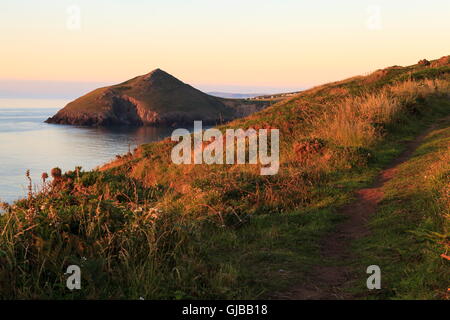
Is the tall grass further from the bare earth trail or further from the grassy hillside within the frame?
the bare earth trail

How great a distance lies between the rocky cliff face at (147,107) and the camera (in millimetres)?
99688

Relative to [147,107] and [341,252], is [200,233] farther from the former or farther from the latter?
[147,107]

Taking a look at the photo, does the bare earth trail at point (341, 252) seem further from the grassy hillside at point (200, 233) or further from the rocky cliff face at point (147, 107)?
the rocky cliff face at point (147, 107)

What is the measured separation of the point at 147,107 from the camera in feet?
338

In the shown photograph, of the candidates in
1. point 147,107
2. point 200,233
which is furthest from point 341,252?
point 147,107

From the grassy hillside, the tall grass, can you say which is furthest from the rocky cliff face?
the grassy hillside

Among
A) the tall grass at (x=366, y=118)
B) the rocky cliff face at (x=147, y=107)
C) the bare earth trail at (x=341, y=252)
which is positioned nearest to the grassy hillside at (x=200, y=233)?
the bare earth trail at (x=341, y=252)

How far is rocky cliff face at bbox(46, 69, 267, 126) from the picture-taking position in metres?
99.7

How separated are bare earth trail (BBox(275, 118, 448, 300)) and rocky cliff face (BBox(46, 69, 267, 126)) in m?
82.9

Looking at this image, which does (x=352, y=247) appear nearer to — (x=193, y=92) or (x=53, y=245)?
(x=53, y=245)

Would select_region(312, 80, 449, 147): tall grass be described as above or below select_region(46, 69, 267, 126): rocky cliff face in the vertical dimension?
below

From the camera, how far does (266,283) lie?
19.1 ft
